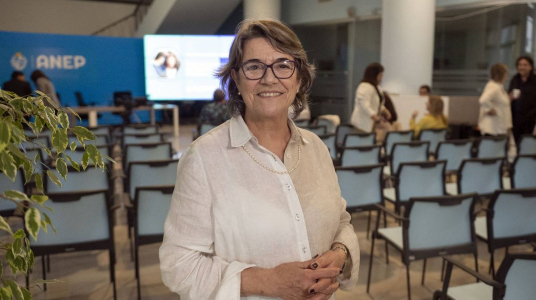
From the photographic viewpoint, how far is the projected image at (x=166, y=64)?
49.8 ft

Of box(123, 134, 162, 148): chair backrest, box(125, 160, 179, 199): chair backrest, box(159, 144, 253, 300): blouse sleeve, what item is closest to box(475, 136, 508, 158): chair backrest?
box(125, 160, 179, 199): chair backrest

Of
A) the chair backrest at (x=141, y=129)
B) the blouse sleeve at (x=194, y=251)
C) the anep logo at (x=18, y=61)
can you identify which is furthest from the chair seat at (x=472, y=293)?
the anep logo at (x=18, y=61)

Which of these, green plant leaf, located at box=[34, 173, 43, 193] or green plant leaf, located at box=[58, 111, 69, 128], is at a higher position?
green plant leaf, located at box=[58, 111, 69, 128]

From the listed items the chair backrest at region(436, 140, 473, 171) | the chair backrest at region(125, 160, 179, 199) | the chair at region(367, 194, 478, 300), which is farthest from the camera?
the chair backrest at region(436, 140, 473, 171)

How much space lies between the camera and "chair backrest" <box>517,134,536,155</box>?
612 centimetres

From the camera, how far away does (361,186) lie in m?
4.25

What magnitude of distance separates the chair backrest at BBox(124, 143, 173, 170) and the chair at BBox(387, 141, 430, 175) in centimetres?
273

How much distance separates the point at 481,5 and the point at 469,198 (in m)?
9.24

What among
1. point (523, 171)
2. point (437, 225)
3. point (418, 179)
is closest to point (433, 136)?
point (523, 171)

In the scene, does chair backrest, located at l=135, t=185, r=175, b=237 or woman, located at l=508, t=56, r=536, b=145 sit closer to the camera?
chair backrest, located at l=135, t=185, r=175, b=237

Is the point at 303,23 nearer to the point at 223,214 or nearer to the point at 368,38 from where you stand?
the point at 368,38

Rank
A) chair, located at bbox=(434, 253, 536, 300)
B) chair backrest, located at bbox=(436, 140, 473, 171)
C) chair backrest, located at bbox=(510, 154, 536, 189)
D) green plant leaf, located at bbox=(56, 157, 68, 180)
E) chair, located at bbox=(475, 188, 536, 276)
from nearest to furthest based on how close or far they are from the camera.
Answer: green plant leaf, located at bbox=(56, 157, 68, 180), chair, located at bbox=(434, 253, 536, 300), chair, located at bbox=(475, 188, 536, 276), chair backrest, located at bbox=(510, 154, 536, 189), chair backrest, located at bbox=(436, 140, 473, 171)

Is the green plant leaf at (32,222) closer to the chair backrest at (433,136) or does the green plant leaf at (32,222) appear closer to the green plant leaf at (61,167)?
the green plant leaf at (61,167)

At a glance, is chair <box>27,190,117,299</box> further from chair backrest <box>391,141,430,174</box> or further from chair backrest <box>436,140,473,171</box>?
chair backrest <box>436,140,473,171</box>
